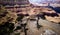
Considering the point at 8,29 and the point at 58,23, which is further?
the point at 58,23

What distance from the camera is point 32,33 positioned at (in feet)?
6.29

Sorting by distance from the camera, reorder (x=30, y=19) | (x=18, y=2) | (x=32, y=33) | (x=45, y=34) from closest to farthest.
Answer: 1. (x=45, y=34)
2. (x=32, y=33)
3. (x=30, y=19)
4. (x=18, y=2)

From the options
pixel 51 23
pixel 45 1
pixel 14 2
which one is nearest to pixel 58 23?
pixel 51 23

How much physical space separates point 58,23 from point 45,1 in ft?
4.82

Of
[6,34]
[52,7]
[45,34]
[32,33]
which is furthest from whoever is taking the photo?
[52,7]

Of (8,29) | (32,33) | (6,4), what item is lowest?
(32,33)

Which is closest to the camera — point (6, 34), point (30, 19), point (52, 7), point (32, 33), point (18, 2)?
point (6, 34)

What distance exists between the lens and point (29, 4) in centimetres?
359

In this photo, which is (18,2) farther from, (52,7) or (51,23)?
(51,23)

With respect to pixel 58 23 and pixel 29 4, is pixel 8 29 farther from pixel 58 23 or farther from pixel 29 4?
pixel 29 4

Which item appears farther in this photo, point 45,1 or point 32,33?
point 45,1

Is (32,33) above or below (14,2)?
below

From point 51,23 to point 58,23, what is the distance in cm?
16

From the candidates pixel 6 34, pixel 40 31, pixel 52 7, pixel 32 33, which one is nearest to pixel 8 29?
pixel 6 34
